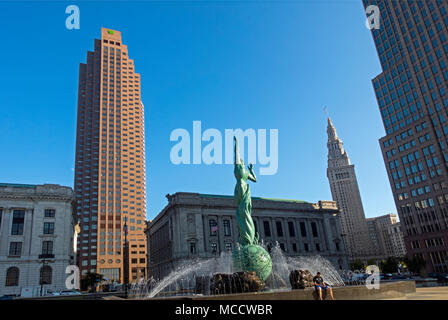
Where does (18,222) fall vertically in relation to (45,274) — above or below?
above

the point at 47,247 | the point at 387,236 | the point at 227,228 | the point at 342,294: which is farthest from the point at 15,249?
the point at 387,236

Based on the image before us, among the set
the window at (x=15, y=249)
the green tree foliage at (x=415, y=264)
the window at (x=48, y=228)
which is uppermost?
the window at (x=48, y=228)

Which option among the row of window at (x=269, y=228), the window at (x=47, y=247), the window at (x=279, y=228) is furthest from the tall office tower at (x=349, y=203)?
the window at (x=47, y=247)

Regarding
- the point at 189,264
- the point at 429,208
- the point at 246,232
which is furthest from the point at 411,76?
the point at 246,232

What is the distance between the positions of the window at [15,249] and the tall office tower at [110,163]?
58.9m

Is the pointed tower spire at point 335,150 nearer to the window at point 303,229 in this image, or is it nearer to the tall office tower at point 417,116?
the tall office tower at point 417,116

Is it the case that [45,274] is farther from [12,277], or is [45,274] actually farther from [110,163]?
[110,163]

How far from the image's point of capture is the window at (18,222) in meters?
53.7

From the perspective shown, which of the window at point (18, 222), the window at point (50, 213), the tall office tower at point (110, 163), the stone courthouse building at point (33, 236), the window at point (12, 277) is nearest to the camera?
the window at point (12, 277)

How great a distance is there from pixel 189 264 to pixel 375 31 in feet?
255

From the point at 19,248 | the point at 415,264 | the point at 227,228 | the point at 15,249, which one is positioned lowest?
the point at 415,264

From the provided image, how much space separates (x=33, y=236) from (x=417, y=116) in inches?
3333

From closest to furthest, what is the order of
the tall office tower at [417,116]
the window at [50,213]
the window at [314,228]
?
the window at [50,213], the tall office tower at [417,116], the window at [314,228]

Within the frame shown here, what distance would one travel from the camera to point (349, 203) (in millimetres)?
164500
